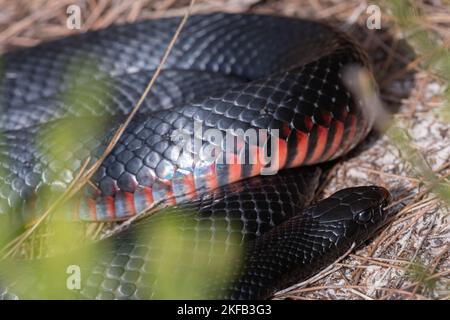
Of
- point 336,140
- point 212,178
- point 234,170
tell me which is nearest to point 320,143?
point 336,140

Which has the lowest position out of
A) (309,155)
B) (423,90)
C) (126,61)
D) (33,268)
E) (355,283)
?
(355,283)

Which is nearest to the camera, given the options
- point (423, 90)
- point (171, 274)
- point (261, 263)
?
point (171, 274)

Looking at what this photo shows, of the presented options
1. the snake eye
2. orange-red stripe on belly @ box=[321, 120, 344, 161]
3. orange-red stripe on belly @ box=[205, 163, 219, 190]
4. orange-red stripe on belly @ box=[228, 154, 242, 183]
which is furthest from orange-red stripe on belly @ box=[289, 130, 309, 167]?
the snake eye

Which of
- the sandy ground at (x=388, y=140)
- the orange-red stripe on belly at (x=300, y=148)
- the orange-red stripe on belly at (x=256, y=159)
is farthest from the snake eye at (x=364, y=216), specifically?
the orange-red stripe on belly at (x=256, y=159)

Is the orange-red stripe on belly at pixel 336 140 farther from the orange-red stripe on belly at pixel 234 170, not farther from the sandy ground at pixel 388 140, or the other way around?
the orange-red stripe on belly at pixel 234 170

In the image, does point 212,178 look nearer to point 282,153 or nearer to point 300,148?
point 282,153

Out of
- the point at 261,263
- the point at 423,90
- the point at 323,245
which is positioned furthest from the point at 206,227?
the point at 423,90

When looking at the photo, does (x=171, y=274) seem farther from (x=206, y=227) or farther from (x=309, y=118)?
(x=309, y=118)
